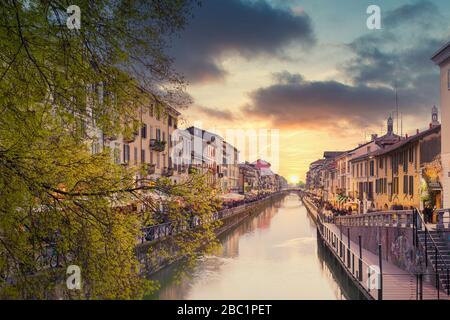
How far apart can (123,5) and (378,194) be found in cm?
4869

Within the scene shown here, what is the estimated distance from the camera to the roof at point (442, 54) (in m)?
26.8

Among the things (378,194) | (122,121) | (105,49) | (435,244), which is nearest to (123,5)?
(105,49)

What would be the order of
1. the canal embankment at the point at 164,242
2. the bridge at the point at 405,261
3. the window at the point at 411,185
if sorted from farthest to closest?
the window at the point at 411,185, the canal embankment at the point at 164,242, the bridge at the point at 405,261

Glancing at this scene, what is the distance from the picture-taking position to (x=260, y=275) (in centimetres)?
3459

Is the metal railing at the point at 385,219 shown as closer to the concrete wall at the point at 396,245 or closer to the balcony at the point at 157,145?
the concrete wall at the point at 396,245

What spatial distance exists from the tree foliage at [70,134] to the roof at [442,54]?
23601 millimetres

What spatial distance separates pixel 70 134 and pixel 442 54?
25.9m

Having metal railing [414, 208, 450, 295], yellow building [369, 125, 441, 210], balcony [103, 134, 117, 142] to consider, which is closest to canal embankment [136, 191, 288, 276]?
metal railing [414, 208, 450, 295]

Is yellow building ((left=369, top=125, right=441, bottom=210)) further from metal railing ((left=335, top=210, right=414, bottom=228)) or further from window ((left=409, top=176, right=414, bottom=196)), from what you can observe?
metal railing ((left=335, top=210, right=414, bottom=228))

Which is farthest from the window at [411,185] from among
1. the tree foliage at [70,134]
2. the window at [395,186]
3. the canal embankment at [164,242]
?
the tree foliage at [70,134]

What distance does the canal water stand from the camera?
1099 inches

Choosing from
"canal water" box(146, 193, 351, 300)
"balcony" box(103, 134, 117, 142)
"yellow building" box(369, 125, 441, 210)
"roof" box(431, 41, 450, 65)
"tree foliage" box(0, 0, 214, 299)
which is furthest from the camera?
"yellow building" box(369, 125, 441, 210)

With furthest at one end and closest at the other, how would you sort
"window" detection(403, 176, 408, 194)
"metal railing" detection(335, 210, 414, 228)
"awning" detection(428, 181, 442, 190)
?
"window" detection(403, 176, 408, 194) → "awning" detection(428, 181, 442, 190) → "metal railing" detection(335, 210, 414, 228)

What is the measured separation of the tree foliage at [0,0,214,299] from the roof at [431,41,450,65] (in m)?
23.6
